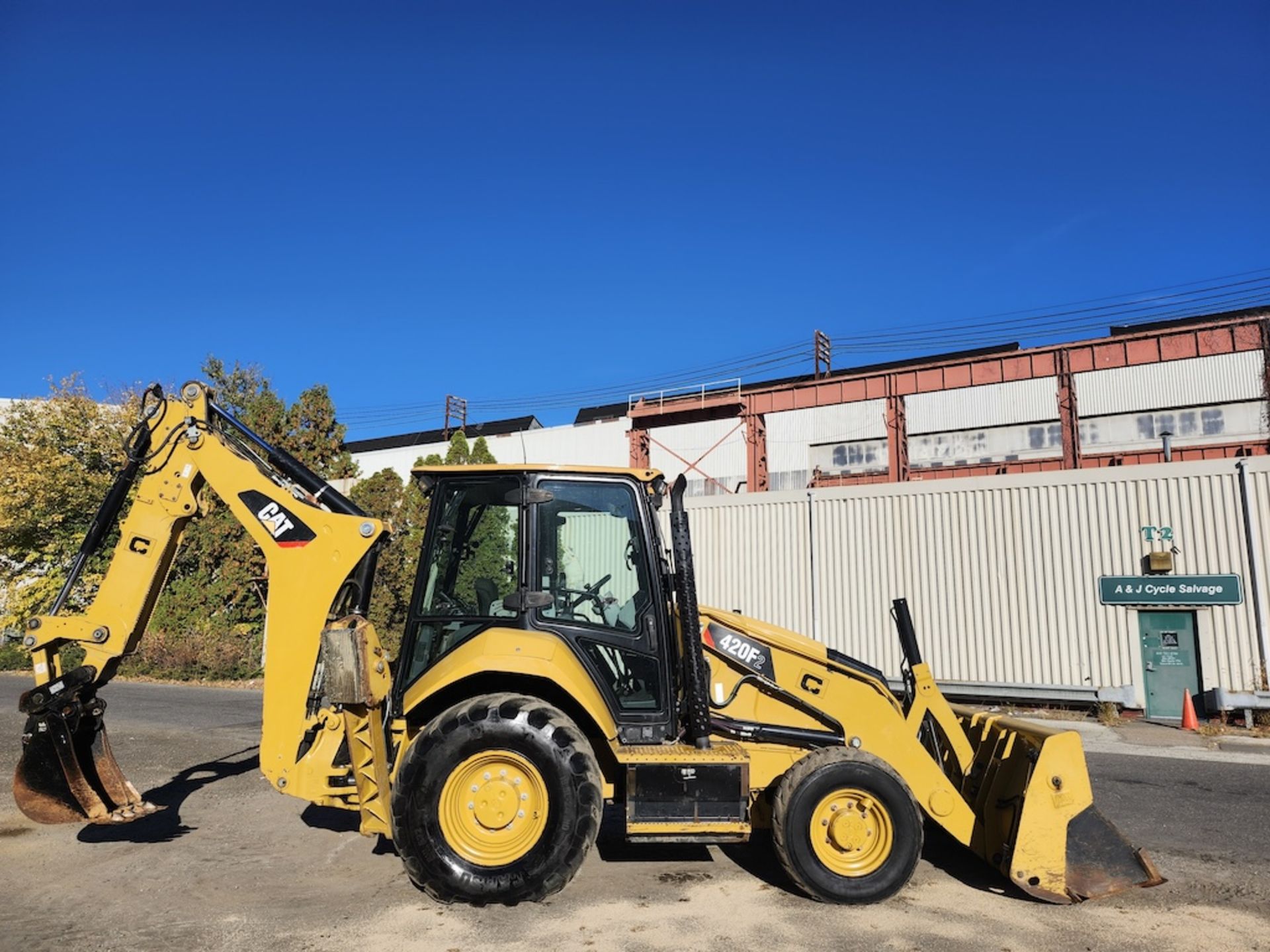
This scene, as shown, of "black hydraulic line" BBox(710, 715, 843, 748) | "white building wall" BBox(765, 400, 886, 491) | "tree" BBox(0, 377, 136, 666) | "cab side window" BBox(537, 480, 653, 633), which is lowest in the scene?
"black hydraulic line" BBox(710, 715, 843, 748)

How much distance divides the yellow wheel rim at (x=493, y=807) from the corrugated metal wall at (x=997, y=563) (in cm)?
1287

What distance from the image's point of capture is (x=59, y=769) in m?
5.08

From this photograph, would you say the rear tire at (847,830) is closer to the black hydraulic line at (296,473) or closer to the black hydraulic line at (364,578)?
the black hydraulic line at (364,578)

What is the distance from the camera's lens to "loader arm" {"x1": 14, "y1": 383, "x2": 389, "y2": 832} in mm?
4875

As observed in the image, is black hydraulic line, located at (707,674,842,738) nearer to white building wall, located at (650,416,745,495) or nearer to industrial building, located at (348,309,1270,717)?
industrial building, located at (348,309,1270,717)

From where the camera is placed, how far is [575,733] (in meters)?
4.74

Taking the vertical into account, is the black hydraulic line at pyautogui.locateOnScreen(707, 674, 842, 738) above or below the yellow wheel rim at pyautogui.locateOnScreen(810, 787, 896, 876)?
above

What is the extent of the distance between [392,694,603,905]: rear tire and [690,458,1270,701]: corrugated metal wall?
42.1 feet

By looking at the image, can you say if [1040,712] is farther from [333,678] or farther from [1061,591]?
[333,678]

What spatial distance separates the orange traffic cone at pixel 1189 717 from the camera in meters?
12.8

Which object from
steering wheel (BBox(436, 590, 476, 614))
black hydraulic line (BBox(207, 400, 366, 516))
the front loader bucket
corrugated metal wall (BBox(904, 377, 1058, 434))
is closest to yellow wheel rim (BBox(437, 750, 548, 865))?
steering wheel (BBox(436, 590, 476, 614))

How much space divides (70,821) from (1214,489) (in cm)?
1607

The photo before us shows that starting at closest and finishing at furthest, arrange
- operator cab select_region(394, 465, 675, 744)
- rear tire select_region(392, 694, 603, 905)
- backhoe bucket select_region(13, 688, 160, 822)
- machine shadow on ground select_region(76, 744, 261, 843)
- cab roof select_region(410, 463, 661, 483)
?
1. rear tire select_region(392, 694, 603, 905)
2. backhoe bucket select_region(13, 688, 160, 822)
3. operator cab select_region(394, 465, 675, 744)
4. cab roof select_region(410, 463, 661, 483)
5. machine shadow on ground select_region(76, 744, 261, 843)

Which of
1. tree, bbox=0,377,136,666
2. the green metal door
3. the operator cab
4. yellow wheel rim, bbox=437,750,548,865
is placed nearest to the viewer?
yellow wheel rim, bbox=437,750,548,865
